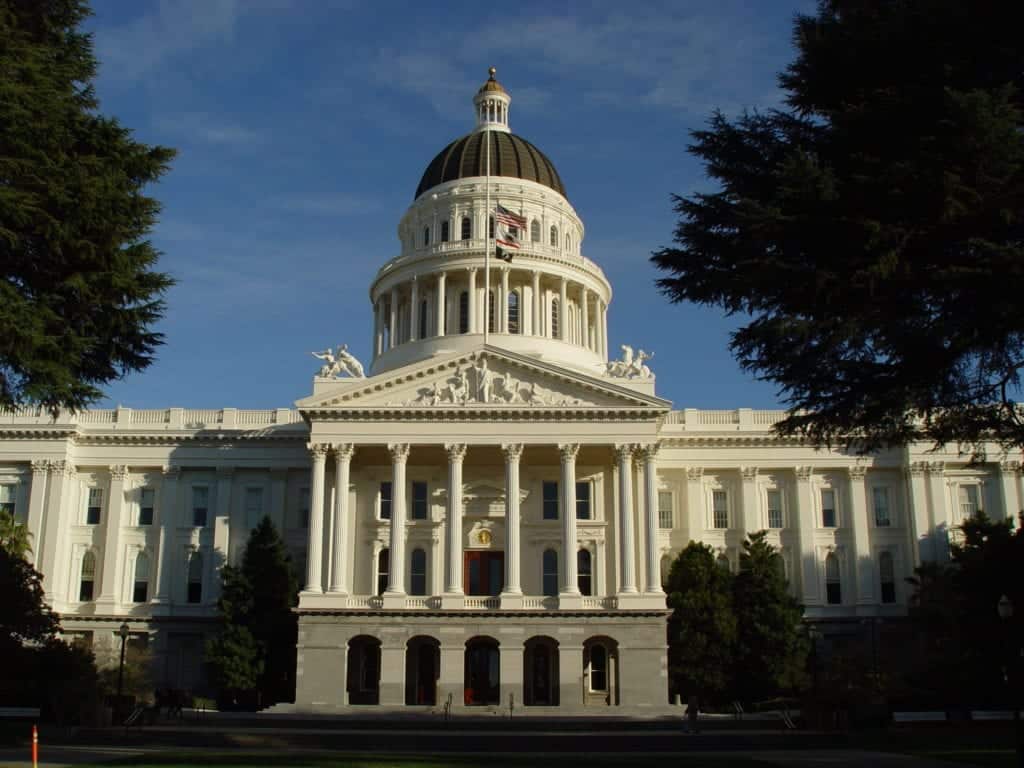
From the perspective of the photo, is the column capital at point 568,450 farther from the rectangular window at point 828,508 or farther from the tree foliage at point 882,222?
the tree foliage at point 882,222

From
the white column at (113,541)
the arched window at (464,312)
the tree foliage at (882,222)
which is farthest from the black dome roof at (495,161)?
the tree foliage at (882,222)

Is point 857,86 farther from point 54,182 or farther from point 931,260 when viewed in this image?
point 54,182

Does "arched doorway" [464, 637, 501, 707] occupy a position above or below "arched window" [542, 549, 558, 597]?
below

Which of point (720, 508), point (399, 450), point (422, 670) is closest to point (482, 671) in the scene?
point (422, 670)

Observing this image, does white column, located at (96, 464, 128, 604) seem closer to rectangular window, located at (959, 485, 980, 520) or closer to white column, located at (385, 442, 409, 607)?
white column, located at (385, 442, 409, 607)

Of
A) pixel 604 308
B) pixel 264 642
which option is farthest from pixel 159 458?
pixel 604 308

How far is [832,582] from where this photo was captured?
221 ft

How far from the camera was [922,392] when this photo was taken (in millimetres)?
24188

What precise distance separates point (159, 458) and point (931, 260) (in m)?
53.9

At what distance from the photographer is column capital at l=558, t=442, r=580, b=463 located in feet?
195

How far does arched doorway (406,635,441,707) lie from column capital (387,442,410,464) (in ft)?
29.5

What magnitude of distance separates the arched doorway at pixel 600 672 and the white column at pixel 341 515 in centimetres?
1272

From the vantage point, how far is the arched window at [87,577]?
220ft

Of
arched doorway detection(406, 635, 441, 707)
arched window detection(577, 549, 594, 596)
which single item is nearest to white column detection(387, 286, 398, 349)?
arched window detection(577, 549, 594, 596)
